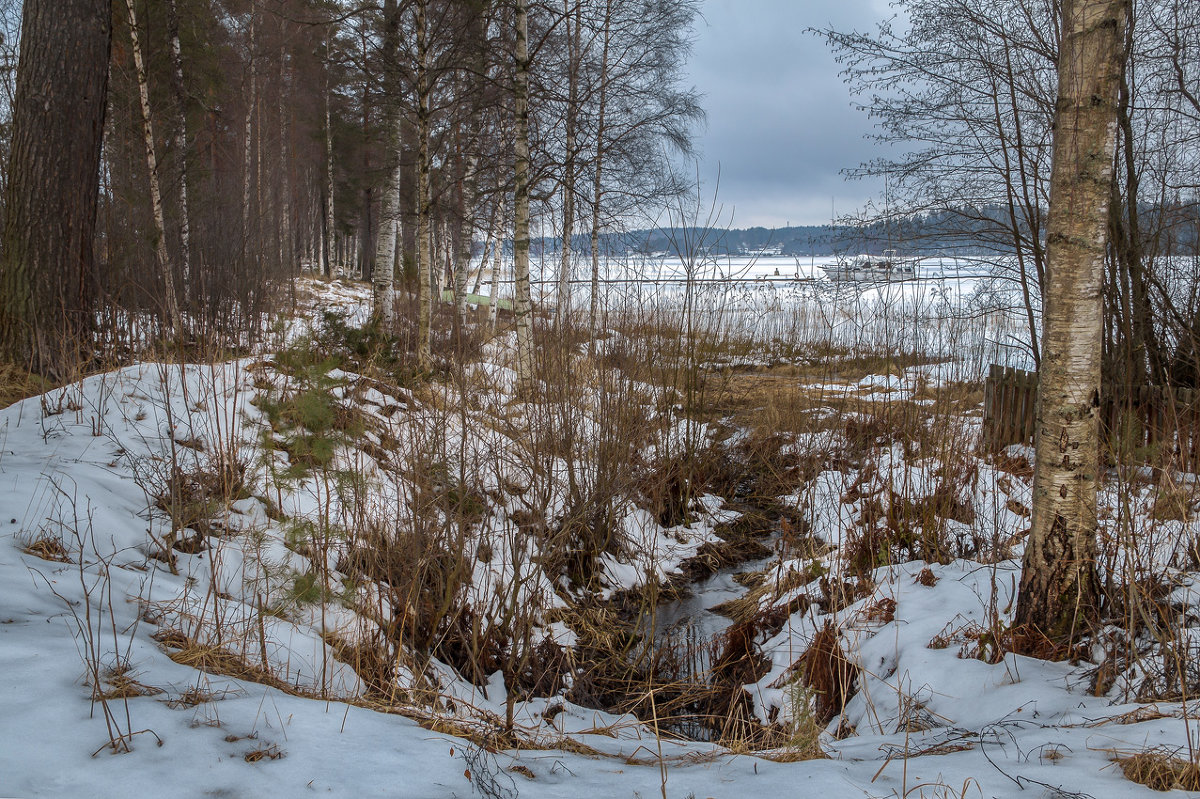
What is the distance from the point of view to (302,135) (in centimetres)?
2248

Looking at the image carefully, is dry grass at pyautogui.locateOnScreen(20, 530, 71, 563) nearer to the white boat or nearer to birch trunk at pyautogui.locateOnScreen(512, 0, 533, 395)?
birch trunk at pyautogui.locateOnScreen(512, 0, 533, 395)

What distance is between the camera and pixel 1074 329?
244 centimetres

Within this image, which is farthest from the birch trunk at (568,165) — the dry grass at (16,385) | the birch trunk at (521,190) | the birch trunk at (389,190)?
the dry grass at (16,385)

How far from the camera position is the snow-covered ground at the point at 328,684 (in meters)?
1.61

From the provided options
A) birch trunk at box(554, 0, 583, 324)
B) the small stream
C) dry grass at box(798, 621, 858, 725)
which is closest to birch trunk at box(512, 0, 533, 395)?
birch trunk at box(554, 0, 583, 324)

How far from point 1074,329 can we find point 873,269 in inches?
132

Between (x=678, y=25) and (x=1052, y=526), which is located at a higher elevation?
(x=678, y=25)

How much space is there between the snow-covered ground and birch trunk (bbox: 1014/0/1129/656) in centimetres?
23

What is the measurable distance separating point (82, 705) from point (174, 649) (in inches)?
21.2

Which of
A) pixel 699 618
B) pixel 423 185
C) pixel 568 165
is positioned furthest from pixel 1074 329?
pixel 423 185

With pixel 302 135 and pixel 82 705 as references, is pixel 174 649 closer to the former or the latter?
pixel 82 705

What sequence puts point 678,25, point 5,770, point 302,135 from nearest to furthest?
point 5,770 → point 678,25 → point 302,135

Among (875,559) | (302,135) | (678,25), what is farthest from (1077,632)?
(302,135)

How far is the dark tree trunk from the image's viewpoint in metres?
4.64
